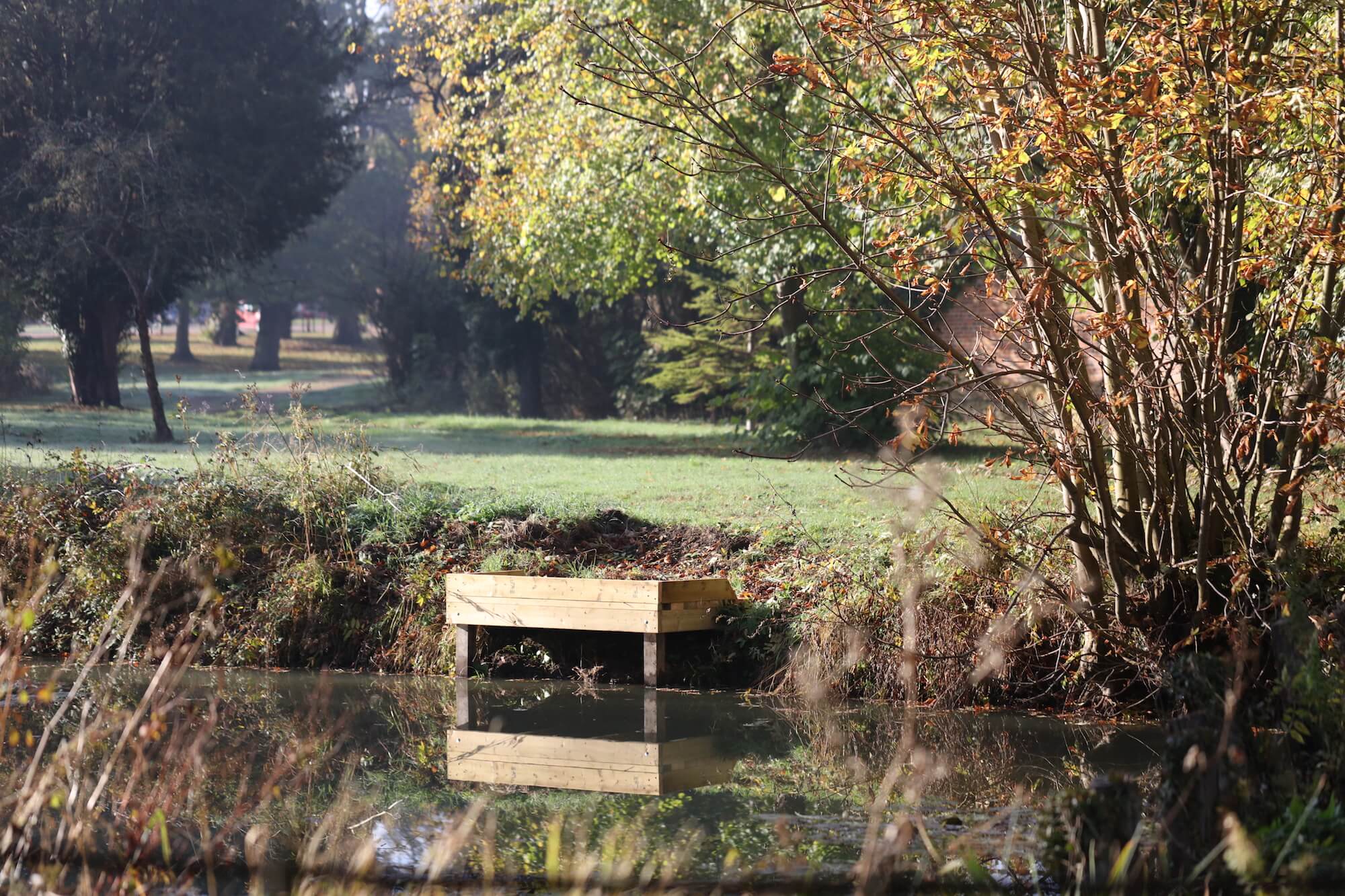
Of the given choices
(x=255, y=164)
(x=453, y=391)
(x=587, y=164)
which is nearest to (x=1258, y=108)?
(x=587, y=164)

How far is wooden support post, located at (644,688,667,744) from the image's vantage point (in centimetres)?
864

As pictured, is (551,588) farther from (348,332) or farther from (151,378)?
(348,332)

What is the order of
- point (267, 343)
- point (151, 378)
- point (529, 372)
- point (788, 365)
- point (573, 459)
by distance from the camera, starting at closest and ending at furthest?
point (573, 459) → point (788, 365) → point (151, 378) → point (529, 372) → point (267, 343)

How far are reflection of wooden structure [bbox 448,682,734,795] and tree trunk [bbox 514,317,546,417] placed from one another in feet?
79.7

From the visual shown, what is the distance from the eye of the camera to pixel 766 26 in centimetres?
1662

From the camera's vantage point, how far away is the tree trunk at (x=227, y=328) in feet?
181

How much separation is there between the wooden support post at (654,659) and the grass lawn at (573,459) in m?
1.75

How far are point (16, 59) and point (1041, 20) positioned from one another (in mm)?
23957

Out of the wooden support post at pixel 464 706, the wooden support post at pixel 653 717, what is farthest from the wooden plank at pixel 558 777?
the wooden support post at pixel 464 706

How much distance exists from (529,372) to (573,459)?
522 inches

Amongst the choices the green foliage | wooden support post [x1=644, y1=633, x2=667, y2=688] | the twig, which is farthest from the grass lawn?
the twig

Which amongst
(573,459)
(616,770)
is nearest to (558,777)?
(616,770)

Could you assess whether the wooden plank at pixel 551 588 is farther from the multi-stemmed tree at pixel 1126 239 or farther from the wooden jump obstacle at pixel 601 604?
the multi-stemmed tree at pixel 1126 239

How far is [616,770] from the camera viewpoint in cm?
778
